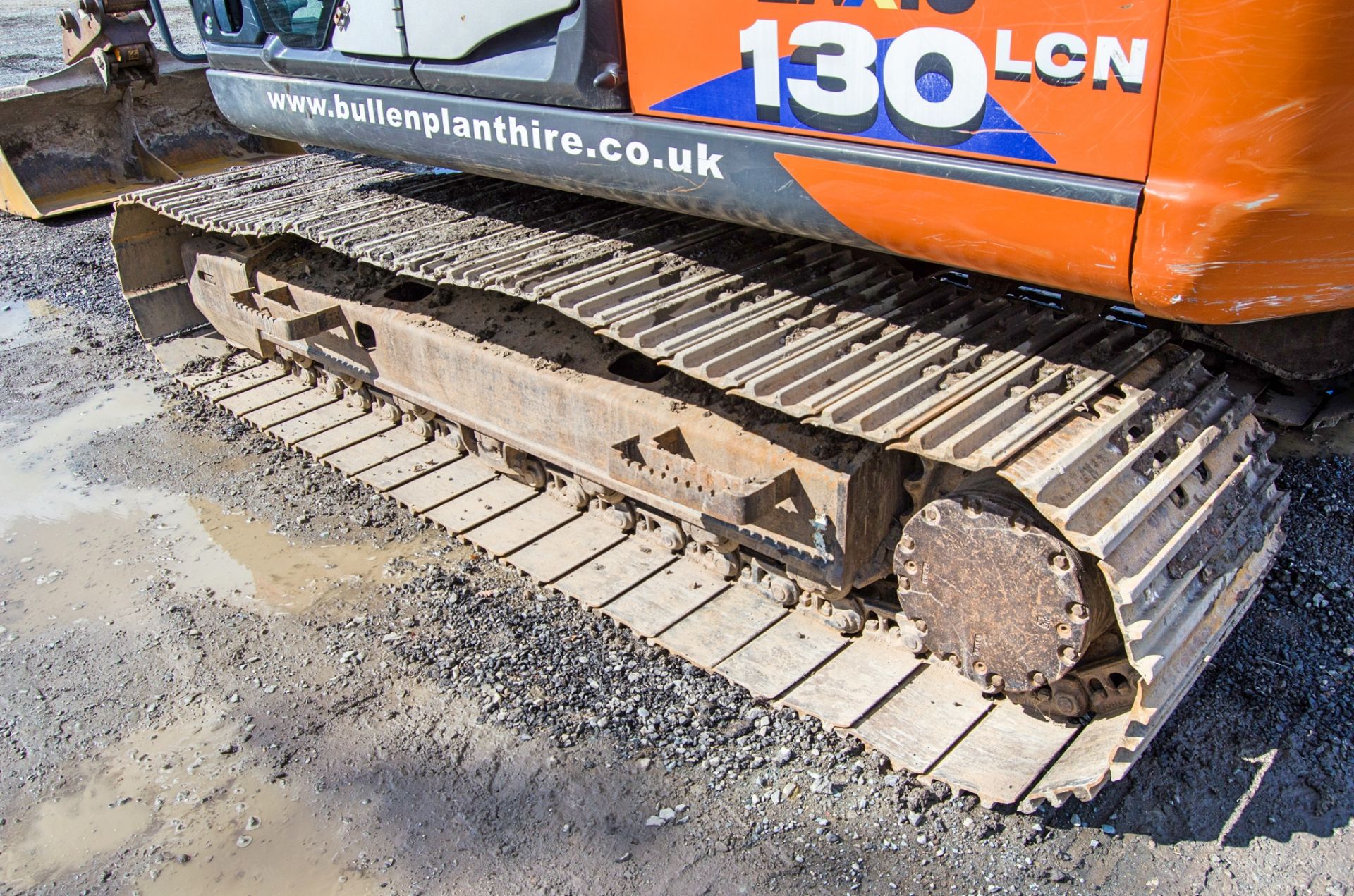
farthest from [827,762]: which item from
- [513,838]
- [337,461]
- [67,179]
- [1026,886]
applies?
[67,179]

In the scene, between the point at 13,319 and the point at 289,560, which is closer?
the point at 289,560

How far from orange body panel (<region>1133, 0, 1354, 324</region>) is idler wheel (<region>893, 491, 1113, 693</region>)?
26.2 inches

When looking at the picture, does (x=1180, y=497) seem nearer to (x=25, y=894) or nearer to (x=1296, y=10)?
(x=1296, y=10)

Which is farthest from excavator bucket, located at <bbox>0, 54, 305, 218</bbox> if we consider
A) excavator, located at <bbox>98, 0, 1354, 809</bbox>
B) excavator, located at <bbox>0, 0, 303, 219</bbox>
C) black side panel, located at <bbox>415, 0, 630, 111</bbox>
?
black side panel, located at <bbox>415, 0, 630, 111</bbox>

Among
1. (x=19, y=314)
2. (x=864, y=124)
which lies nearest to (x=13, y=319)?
(x=19, y=314)

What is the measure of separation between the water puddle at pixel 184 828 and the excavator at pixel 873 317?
3.91 ft

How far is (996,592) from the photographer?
294cm

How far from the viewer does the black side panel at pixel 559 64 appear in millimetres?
3295

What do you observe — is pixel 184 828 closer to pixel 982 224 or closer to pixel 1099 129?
pixel 982 224

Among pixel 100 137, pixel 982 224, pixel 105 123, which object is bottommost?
pixel 100 137

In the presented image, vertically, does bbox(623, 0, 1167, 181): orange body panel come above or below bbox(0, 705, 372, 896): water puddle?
above

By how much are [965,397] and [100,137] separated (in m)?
8.88

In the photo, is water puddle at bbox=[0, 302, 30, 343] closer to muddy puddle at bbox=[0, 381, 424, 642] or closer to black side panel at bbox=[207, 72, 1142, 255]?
muddy puddle at bbox=[0, 381, 424, 642]

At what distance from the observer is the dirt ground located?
9.62ft
